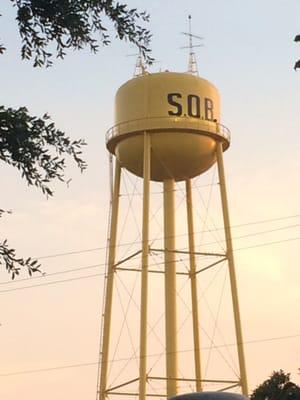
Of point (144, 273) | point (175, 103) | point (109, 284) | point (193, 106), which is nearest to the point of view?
point (144, 273)

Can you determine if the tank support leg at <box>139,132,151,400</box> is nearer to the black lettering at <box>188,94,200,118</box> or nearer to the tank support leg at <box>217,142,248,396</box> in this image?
the black lettering at <box>188,94,200,118</box>

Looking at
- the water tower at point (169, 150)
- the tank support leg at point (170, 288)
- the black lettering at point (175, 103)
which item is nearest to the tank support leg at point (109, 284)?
the water tower at point (169, 150)

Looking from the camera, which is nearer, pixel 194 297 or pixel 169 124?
pixel 169 124

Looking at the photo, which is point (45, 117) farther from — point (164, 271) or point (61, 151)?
point (164, 271)

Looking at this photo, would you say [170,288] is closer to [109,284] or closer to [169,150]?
[109,284]

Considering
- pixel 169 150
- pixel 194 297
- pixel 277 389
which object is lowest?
pixel 277 389

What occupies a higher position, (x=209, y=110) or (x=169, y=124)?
(x=209, y=110)

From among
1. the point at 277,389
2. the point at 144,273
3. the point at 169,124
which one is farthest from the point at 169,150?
the point at 277,389

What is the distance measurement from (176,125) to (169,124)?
290mm

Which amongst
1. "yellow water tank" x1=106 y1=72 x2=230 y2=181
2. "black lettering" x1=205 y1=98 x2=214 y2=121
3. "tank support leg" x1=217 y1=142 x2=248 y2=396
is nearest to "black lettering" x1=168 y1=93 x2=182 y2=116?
"yellow water tank" x1=106 y1=72 x2=230 y2=181

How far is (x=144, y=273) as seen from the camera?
31.1m

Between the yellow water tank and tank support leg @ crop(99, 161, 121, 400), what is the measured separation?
126 cm

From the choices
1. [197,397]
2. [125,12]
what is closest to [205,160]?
[197,397]

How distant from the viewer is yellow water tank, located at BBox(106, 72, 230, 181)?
33.4 metres
